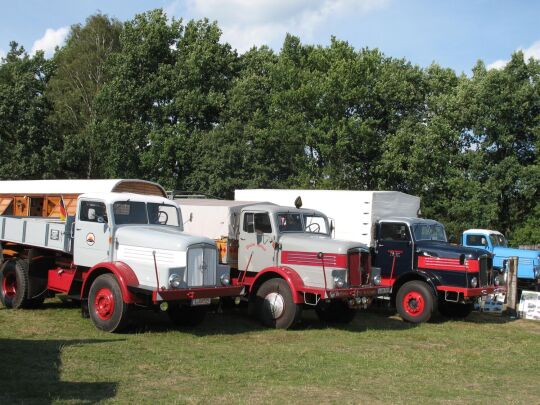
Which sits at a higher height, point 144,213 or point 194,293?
point 144,213

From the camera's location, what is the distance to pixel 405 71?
33.6 meters

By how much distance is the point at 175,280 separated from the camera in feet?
33.9

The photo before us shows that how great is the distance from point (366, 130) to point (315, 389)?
24215 mm

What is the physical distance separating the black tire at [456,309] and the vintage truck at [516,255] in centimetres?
477

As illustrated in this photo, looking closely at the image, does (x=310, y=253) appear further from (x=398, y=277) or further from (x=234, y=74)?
(x=234, y=74)

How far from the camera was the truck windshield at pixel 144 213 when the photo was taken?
455 inches

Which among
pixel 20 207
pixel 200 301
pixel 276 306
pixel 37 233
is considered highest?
pixel 20 207

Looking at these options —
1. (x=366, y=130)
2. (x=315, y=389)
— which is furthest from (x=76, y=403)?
(x=366, y=130)

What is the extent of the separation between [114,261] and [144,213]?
46.6 inches

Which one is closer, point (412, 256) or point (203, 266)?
point (203, 266)

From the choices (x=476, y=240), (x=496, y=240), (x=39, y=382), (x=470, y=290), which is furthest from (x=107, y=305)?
(x=496, y=240)

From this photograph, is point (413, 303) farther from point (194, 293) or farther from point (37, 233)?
point (37, 233)

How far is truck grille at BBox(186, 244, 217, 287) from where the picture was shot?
10641 millimetres

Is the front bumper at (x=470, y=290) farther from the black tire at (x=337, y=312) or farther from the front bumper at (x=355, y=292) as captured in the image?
the black tire at (x=337, y=312)
